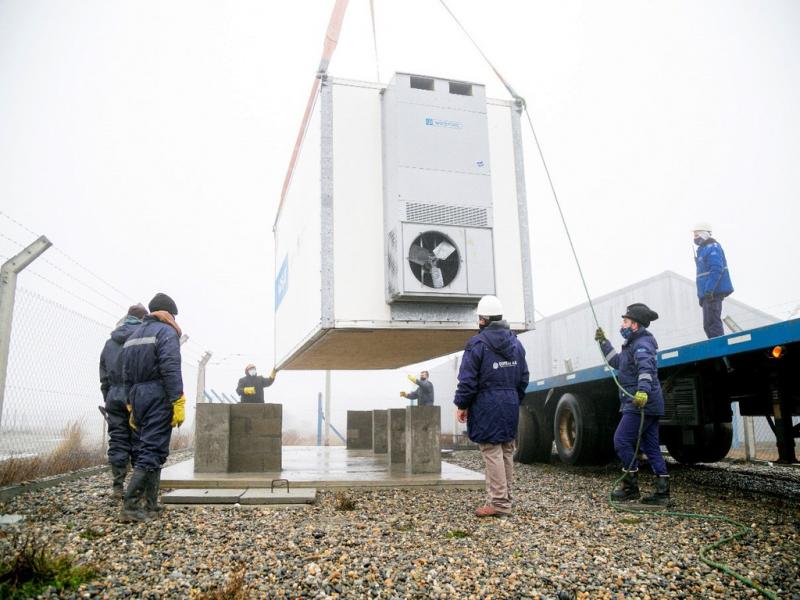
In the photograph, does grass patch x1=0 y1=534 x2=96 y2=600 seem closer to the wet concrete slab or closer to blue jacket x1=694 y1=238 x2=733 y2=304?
the wet concrete slab

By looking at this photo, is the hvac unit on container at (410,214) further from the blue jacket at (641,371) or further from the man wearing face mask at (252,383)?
the man wearing face mask at (252,383)

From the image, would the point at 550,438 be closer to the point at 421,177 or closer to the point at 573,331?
the point at 421,177

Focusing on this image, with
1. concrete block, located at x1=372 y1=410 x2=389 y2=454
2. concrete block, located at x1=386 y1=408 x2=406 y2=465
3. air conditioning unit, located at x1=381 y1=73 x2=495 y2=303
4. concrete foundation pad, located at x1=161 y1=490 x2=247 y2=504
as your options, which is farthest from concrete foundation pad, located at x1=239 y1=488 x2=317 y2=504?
concrete block, located at x1=372 y1=410 x2=389 y2=454

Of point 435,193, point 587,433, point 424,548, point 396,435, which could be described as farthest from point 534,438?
point 424,548

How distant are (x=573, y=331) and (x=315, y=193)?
43.3 feet

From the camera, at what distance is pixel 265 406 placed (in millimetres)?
7266

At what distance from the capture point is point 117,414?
539 centimetres

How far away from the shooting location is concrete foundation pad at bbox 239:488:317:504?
5.33 metres

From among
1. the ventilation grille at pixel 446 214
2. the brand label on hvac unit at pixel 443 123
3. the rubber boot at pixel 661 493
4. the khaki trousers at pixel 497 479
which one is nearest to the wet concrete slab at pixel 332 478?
the khaki trousers at pixel 497 479

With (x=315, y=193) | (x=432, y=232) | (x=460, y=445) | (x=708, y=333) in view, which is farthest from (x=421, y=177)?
(x=460, y=445)

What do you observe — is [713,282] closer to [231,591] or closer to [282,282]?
[282,282]

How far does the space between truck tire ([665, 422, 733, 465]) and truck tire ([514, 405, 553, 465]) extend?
1.65 m

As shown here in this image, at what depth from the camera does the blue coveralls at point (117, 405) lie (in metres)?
5.36

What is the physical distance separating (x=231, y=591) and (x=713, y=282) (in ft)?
19.5
